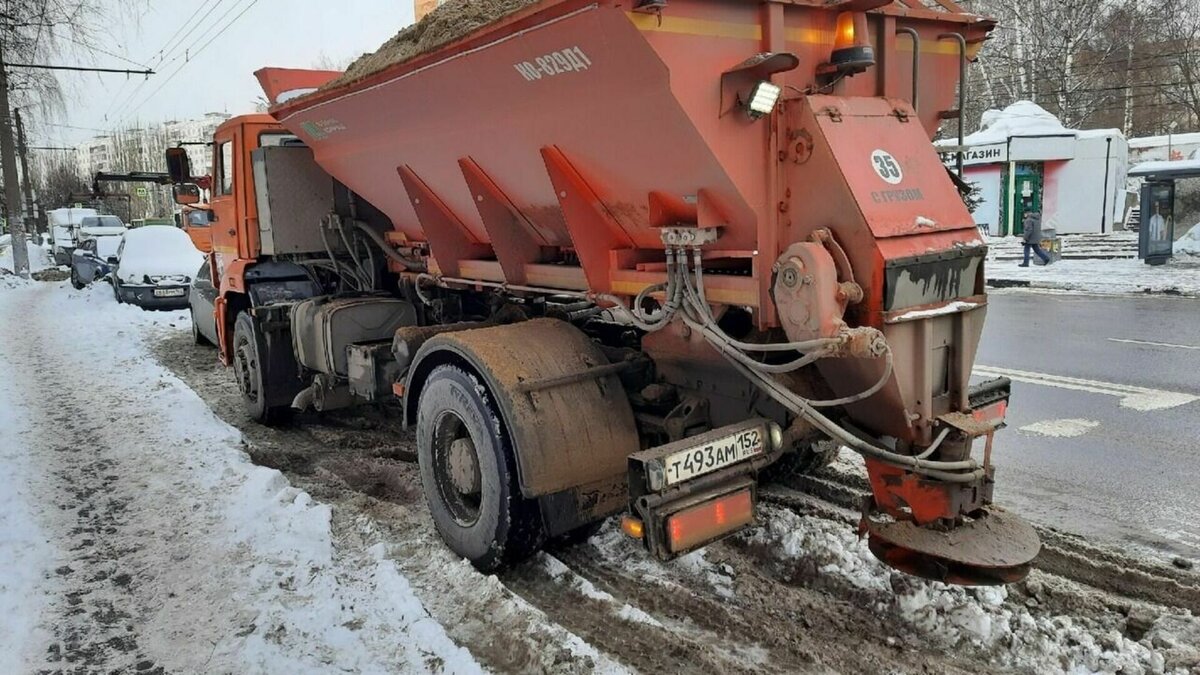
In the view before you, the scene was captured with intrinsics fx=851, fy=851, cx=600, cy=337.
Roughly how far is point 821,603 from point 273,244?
5.41 meters

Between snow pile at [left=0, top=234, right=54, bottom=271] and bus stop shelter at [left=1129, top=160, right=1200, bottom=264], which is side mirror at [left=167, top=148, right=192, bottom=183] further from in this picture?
snow pile at [left=0, top=234, right=54, bottom=271]

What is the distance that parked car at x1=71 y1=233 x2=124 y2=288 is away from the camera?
21.1 meters

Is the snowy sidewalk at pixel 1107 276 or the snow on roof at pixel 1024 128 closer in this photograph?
the snowy sidewalk at pixel 1107 276

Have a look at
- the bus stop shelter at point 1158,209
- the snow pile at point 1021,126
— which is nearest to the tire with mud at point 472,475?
the bus stop shelter at point 1158,209

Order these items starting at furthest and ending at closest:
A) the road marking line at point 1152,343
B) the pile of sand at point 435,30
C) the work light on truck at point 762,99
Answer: the road marking line at point 1152,343 < the pile of sand at point 435,30 < the work light on truck at point 762,99

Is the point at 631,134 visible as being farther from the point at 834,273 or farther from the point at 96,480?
the point at 96,480

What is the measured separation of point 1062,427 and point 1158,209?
15.4 metres

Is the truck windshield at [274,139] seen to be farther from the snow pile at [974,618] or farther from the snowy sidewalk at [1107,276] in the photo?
the snowy sidewalk at [1107,276]

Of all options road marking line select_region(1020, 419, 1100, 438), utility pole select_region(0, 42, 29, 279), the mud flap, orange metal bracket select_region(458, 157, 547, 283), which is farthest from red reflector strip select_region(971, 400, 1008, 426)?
utility pole select_region(0, 42, 29, 279)

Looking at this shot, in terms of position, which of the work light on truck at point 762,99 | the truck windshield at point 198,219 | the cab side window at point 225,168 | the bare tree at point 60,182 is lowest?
the truck windshield at point 198,219

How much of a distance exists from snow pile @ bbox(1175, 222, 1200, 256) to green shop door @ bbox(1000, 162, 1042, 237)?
24.5 ft

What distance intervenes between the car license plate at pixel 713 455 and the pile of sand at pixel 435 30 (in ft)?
6.38

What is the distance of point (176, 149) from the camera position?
26.0ft

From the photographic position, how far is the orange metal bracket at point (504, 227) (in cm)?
479
